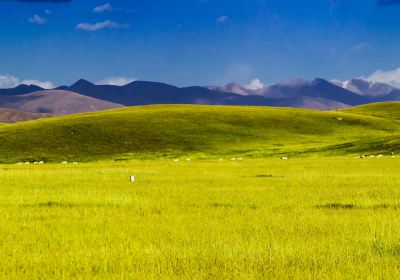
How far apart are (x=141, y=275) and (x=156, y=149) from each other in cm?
8290

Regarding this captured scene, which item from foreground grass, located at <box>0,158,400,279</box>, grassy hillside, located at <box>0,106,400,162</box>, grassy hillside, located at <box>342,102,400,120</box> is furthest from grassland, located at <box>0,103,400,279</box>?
grassy hillside, located at <box>342,102,400,120</box>

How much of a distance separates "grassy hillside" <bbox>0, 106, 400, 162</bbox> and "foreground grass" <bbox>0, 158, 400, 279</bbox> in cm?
5883

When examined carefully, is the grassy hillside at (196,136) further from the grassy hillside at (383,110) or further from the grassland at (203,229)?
the grassland at (203,229)

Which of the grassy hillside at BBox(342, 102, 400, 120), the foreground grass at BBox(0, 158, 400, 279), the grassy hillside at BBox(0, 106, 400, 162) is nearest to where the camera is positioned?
the foreground grass at BBox(0, 158, 400, 279)

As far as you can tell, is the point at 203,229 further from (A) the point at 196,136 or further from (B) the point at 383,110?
(B) the point at 383,110

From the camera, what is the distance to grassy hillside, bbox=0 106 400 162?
8750cm

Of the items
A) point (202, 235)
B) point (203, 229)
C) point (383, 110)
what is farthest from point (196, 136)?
point (202, 235)

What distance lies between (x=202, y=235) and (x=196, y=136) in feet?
289

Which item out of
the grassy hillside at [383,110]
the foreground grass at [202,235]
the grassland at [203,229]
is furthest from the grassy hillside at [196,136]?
the foreground grass at [202,235]

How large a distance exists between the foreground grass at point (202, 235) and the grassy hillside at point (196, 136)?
58.8 m

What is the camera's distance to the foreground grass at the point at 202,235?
36.7ft

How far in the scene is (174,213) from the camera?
1931cm

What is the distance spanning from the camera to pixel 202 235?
14.8m

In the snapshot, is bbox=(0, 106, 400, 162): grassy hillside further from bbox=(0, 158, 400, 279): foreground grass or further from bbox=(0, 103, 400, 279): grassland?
bbox=(0, 158, 400, 279): foreground grass
